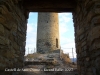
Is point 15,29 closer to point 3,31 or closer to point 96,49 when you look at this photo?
point 3,31

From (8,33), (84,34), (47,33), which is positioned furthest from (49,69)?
(47,33)

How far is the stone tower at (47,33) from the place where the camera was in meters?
16.2

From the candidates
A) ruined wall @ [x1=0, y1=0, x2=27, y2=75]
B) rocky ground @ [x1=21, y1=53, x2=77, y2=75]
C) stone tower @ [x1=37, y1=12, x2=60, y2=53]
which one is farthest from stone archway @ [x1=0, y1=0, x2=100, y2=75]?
stone tower @ [x1=37, y1=12, x2=60, y2=53]

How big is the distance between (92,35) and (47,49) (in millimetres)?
13568

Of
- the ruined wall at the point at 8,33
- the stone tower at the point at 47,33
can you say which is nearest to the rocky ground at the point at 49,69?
the ruined wall at the point at 8,33

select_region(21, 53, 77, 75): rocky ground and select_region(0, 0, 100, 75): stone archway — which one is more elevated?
select_region(0, 0, 100, 75): stone archway

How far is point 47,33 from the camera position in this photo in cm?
1652

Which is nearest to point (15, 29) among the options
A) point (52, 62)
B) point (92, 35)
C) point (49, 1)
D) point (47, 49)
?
point (49, 1)

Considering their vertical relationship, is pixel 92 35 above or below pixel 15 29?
below

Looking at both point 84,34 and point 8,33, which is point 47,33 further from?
point 8,33

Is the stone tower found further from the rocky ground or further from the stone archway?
the stone archway

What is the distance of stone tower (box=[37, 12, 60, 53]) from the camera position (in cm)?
1619

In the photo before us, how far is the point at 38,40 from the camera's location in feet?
54.4

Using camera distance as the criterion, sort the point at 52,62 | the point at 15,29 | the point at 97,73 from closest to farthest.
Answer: the point at 97,73 < the point at 15,29 < the point at 52,62
